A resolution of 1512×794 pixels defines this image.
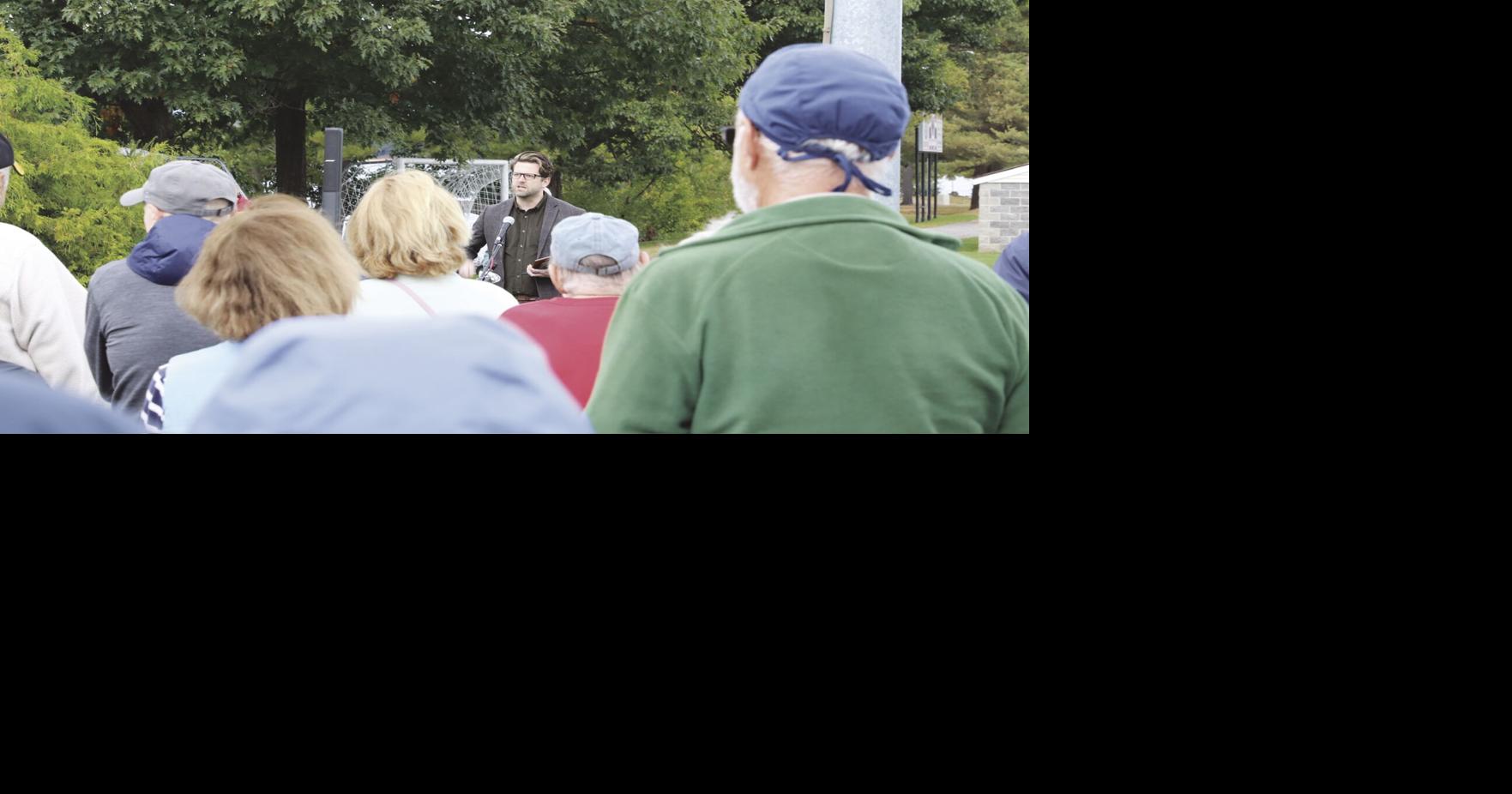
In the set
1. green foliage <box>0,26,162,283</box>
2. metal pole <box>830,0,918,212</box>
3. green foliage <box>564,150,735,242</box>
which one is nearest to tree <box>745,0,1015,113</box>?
green foliage <box>564,150,735,242</box>

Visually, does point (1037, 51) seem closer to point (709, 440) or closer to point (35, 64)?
point (709, 440)

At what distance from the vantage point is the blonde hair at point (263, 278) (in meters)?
2.70

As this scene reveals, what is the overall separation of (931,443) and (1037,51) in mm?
451

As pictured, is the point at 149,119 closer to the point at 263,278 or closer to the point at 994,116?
the point at 263,278

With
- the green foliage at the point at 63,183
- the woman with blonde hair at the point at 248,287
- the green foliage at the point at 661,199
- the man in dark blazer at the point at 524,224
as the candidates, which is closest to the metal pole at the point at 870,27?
the man in dark blazer at the point at 524,224

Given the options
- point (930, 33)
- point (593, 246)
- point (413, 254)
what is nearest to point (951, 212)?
point (930, 33)

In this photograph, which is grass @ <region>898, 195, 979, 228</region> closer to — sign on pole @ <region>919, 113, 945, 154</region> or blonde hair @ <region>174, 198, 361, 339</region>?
sign on pole @ <region>919, 113, 945, 154</region>

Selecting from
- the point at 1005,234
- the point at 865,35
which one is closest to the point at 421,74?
the point at 1005,234

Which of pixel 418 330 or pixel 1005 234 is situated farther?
pixel 1005 234

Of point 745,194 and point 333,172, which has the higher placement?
point 333,172

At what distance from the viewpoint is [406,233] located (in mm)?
3672

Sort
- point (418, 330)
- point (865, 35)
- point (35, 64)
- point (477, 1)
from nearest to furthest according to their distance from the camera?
1. point (418, 330)
2. point (865, 35)
3. point (35, 64)
4. point (477, 1)

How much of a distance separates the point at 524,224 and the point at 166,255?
318 centimetres

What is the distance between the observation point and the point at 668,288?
189cm
